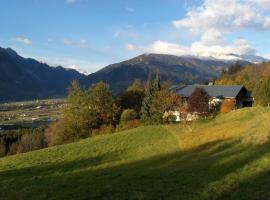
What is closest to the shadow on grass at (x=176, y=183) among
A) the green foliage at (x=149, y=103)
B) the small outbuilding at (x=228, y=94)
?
the green foliage at (x=149, y=103)

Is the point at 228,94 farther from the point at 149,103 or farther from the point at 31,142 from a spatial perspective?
the point at 31,142

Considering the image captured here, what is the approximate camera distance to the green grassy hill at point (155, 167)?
21.3m

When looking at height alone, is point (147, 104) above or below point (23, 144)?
above

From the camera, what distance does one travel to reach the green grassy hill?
2130cm

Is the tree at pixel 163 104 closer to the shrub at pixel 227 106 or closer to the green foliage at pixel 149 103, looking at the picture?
the green foliage at pixel 149 103

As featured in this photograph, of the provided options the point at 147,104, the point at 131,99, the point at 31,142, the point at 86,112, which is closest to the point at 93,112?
the point at 86,112

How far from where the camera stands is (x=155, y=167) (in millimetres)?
33594

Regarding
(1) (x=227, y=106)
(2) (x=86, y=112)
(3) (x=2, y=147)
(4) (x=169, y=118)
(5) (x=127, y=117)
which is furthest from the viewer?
(3) (x=2, y=147)

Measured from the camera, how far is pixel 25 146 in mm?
116812

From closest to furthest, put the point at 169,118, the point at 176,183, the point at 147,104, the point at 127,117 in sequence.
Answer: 1. the point at 176,183
2. the point at 169,118
3. the point at 147,104
4. the point at 127,117

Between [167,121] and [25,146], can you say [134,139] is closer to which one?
[167,121]

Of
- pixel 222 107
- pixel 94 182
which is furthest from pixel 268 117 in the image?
pixel 222 107

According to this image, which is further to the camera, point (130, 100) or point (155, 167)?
point (130, 100)

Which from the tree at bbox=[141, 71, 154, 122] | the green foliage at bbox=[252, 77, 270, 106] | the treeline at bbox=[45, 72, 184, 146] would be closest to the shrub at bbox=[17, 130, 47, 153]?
the treeline at bbox=[45, 72, 184, 146]
